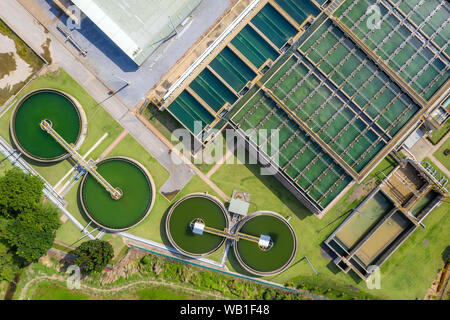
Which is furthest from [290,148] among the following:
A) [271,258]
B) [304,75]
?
[271,258]

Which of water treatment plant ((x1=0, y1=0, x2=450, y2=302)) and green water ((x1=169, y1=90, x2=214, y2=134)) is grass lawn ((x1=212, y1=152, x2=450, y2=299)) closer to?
water treatment plant ((x1=0, y1=0, x2=450, y2=302))

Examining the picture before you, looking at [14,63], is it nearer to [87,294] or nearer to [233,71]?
[233,71]

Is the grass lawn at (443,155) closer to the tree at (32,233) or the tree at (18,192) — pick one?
the tree at (32,233)

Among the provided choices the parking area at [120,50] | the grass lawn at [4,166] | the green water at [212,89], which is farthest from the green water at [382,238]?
the grass lawn at [4,166]

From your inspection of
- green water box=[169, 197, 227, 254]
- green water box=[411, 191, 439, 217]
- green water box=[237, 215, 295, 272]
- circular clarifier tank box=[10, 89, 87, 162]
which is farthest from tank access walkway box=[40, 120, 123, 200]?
green water box=[411, 191, 439, 217]

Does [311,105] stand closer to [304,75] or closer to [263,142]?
[304,75]

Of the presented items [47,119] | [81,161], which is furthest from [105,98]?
[81,161]
